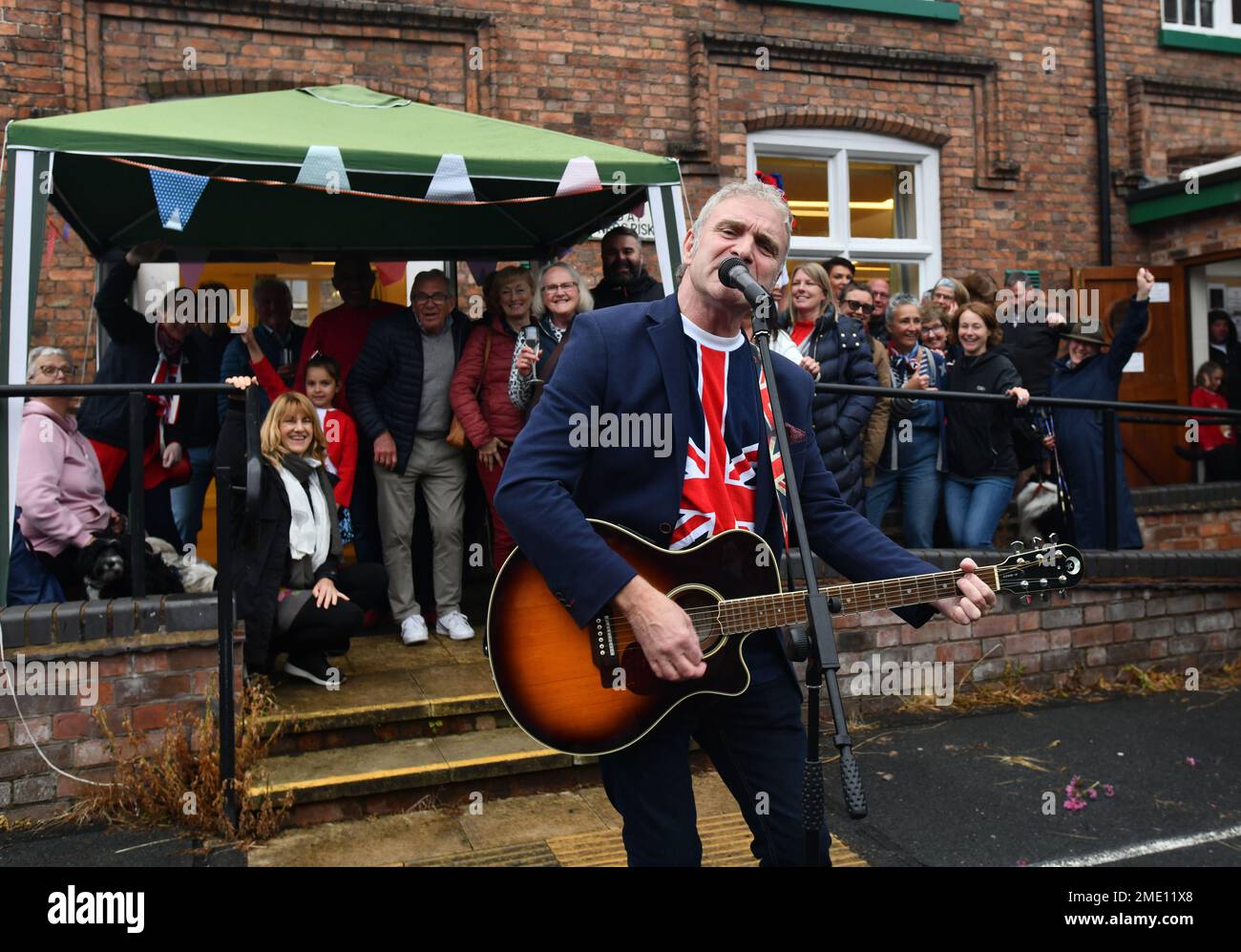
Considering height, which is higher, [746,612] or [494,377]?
[494,377]

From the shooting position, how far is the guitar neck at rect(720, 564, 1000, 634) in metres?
2.48

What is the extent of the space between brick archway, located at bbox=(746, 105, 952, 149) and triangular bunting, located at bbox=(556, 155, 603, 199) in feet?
14.4

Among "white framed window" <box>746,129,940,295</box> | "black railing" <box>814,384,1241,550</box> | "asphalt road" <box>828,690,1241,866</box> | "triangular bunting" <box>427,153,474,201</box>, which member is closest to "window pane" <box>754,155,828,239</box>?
"white framed window" <box>746,129,940,295</box>

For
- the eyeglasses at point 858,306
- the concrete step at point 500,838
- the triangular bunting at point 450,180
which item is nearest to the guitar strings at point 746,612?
the concrete step at point 500,838

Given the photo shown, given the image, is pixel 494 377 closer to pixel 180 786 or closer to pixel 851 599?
pixel 180 786

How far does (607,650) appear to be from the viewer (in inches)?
97.6

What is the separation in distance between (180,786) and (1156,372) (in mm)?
9510

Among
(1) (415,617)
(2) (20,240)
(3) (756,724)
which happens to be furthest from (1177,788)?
(2) (20,240)

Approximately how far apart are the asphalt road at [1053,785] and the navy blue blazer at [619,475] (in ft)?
6.17

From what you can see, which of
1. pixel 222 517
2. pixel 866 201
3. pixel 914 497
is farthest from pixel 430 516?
pixel 866 201

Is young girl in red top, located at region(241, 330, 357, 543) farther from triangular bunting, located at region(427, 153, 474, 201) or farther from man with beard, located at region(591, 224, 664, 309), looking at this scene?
man with beard, located at region(591, 224, 664, 309)

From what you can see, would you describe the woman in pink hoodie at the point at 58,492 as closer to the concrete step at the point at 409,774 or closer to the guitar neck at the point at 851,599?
the concrete step at the point at 409,774

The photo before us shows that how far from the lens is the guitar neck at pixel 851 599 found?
248 centimetres

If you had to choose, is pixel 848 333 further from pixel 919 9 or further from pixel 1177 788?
pixel 919 9
